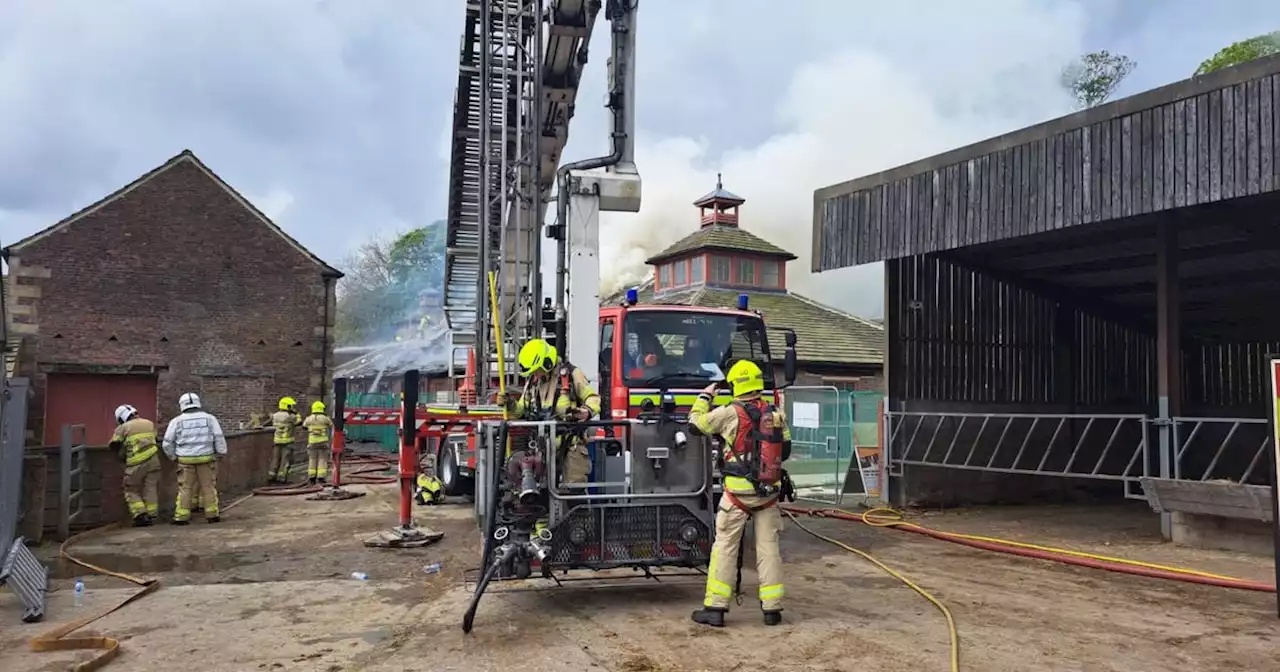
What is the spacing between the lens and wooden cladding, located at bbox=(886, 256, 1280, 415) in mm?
13125

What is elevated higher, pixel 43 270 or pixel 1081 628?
pixel 43 270

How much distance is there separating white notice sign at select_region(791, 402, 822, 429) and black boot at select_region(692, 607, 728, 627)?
8.83m

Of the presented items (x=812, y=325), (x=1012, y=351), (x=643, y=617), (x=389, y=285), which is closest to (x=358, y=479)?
(x=1012, y=351)

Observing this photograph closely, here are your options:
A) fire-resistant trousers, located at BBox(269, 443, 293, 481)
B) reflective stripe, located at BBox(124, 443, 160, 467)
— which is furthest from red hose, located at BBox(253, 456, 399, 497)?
reflective stripe, located at BBox(124, 443, 160, 467)

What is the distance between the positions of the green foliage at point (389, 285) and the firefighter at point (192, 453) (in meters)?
41.4

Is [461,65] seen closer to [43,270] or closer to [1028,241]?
[1028,241]

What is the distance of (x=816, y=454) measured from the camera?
15.6 metres

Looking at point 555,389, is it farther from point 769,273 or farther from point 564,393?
point 769,273

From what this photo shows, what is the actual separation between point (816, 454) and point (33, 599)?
11704 mm

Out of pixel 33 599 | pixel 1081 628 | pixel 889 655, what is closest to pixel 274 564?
pixel 33 599

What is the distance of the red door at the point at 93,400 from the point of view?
2006 centimetres

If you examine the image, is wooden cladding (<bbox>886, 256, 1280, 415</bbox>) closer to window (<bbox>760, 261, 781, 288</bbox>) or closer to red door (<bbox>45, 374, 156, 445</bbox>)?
window (<bbox>760, 261, 781, 288</bbox>)

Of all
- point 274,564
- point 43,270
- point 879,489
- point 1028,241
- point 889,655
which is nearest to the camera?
point 889,655

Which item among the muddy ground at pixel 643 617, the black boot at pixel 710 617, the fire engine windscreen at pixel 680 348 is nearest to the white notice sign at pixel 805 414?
the muddy ground at pixel 643 617
